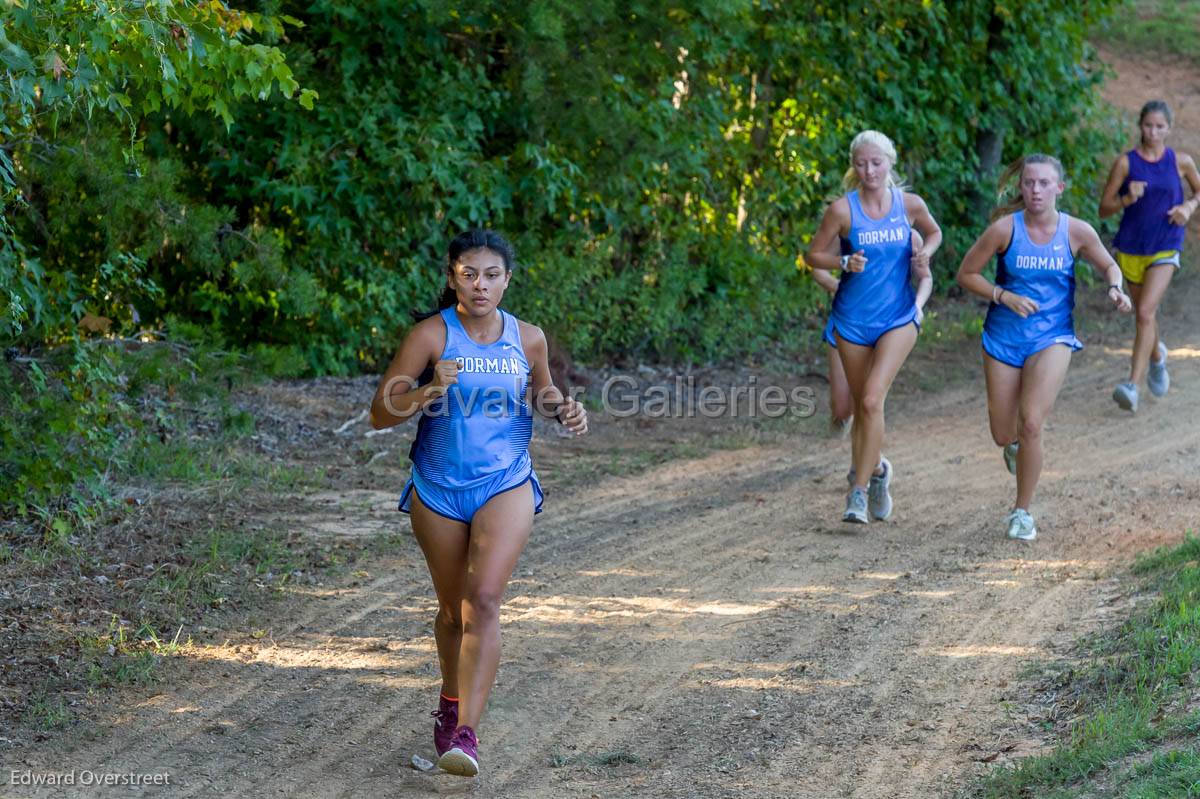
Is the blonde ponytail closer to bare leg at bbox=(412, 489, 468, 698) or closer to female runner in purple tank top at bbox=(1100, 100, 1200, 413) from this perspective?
female runner in purple tank top at bbox=(1100, 100, 1200, 413)

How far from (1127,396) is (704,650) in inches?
215

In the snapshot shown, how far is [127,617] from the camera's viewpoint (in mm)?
6090

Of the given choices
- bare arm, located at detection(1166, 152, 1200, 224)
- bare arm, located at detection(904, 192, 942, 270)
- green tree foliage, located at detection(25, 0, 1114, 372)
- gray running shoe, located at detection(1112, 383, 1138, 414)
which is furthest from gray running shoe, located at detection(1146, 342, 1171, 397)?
bare arm, located at detection(904, 192, 942, 270)

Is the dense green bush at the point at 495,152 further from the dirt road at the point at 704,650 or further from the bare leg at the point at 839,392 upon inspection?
the bare leg at the point at 839,392

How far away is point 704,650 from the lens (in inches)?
234

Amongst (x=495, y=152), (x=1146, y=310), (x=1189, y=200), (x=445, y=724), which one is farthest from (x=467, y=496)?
(x=1189, y=200)

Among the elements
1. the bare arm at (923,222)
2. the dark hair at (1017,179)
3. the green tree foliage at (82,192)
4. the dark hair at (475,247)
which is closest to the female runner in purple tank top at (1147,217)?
the dark hair at (1017,179)

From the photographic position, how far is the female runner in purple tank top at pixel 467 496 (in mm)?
4652

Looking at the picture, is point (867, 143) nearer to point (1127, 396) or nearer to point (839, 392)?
point (839, 392)

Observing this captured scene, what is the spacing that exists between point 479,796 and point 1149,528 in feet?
14.4

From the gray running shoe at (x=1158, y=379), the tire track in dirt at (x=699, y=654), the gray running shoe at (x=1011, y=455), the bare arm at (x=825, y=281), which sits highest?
the bare arm at (x=825, y=281)

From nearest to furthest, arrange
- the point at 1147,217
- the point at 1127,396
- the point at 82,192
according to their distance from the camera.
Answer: the point at 82,192, the point at 1147,217, the point at 1127,396

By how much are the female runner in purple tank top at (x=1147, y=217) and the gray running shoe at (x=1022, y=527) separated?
124 inches

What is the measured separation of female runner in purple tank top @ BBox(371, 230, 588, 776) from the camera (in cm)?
465
